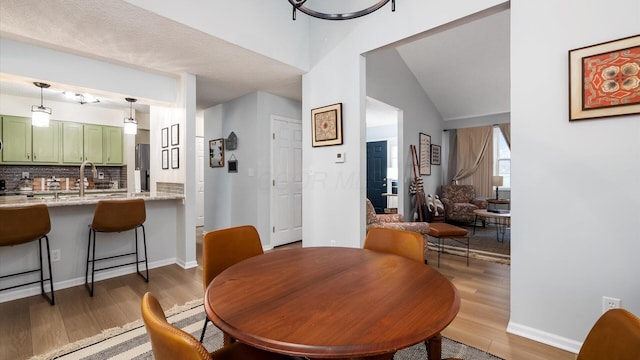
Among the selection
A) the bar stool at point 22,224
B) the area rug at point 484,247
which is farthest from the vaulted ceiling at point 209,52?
the area rug at point 484,247

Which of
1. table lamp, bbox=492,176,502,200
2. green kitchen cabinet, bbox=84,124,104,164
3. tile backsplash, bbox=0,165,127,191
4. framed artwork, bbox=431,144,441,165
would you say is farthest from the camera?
framed artwork, bbox=431,144,441,165

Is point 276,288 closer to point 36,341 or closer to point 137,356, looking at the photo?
point 137,356

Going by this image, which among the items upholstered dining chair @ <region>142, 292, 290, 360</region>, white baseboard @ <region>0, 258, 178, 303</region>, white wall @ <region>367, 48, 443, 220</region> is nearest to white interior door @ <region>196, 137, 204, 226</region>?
white baseboard @ <region>0, 258, 178, 303</region>

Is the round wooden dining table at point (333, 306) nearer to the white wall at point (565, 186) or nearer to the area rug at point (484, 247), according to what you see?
the white wall at point (565, 186)

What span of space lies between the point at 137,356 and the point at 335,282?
1.45 metres

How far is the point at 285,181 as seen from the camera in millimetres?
4426

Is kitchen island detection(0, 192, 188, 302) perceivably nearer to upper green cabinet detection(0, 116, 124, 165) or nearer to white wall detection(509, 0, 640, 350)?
upper green cabinet detection(0, 116, 124, 165)

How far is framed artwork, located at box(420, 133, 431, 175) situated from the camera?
18.7 feet

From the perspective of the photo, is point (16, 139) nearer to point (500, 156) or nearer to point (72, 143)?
point (72, 143)

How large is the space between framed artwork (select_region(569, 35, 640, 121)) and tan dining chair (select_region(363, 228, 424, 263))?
4.03 ft

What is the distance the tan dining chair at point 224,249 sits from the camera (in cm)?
157

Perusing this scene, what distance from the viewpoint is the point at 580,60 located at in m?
1.67

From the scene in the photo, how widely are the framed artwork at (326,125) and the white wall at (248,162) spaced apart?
1227 mm

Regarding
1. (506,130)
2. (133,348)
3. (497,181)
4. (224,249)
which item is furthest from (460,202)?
(133,348)
